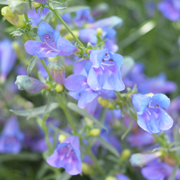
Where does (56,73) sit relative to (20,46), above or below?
above

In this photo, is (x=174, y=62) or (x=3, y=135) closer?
(x=3, y=135)

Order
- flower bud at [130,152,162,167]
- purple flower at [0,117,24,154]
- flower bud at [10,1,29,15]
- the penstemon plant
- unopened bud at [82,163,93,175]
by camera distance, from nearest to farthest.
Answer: flower bud at [10,1,29,15], the penstemon plant, flower bud at [130,152,162,167], unopened bud at [82,163,93,175], purple flower at [0,117,24,154]

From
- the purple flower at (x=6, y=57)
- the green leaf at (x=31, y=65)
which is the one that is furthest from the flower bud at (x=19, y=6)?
the purple flower at (x=6, y=57)

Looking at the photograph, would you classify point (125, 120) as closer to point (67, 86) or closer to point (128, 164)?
point (128, 164)

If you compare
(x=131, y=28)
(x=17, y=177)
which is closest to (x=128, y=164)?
(x=17, y=177)

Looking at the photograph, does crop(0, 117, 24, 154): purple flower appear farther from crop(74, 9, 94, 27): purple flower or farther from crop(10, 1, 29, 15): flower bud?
crop(10, 1, 29, 15): flower bud

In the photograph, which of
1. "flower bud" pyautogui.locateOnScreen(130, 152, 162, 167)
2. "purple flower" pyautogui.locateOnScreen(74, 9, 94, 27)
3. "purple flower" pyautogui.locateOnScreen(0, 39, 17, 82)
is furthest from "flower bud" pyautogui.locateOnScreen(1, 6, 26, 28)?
"purple flower" pyautogui.locateOnScreen(0, 39, 17, 82)

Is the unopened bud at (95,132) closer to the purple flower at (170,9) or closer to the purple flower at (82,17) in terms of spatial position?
the purple flower at (82,17)

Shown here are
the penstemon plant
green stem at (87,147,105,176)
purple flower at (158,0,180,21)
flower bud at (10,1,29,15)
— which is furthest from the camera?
purple flower at (158,0,180,21)
